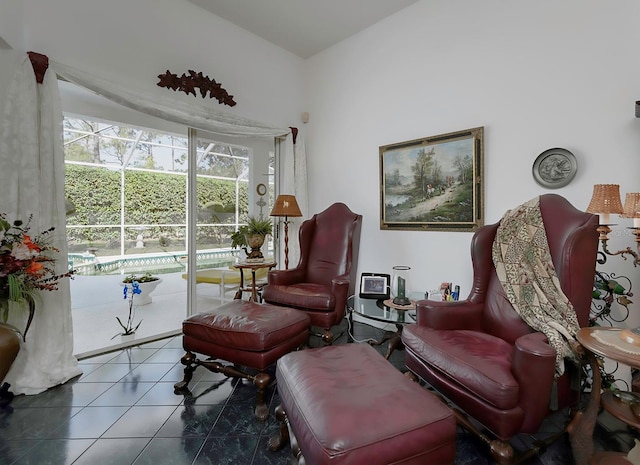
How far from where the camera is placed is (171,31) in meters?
2.97

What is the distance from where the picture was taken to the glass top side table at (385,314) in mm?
2271

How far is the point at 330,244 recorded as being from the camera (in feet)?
11.3

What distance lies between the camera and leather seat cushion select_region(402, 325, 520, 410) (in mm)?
1375

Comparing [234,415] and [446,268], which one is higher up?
[446,268]

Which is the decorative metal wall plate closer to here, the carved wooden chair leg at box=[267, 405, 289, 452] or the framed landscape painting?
the framed landscape painting

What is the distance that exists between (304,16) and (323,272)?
110 inches

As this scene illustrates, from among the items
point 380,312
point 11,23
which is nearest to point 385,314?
point 380,312

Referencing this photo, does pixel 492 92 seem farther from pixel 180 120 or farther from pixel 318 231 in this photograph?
pixel 180 120

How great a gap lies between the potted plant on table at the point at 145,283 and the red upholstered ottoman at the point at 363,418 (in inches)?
95.8

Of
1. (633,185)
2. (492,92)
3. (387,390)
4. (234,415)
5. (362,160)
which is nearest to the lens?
(387,390)

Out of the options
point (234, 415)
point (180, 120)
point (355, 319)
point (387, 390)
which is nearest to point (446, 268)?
point (355, 319)

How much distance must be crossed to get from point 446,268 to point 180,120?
2952 mm

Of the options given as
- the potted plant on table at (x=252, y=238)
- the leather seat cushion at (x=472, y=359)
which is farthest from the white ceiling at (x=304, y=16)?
the leather seat cushion at (x=472, y=359)

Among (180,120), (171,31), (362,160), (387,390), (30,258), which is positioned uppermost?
(171,31)
